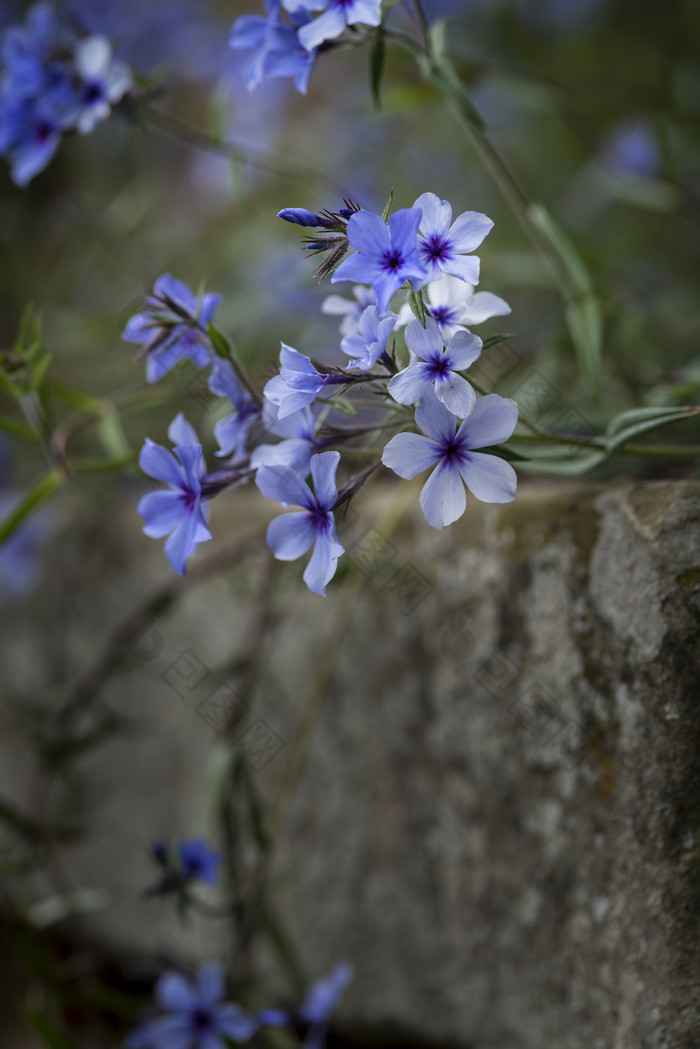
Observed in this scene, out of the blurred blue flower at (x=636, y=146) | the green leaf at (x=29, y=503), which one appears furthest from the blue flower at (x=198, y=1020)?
the blurred blue flower at (x=636, y=146)

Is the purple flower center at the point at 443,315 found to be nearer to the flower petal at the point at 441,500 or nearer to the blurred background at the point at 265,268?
the flower petal at the point at 441,500

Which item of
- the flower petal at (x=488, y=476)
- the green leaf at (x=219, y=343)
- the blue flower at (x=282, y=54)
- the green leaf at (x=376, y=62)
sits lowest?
the flower petal at (x=488, y=476)

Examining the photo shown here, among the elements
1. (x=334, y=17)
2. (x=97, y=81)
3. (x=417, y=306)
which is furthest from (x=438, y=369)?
(x=97, y=81)

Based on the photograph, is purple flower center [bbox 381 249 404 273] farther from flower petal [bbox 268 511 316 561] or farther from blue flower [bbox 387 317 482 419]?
flower petal [bbox 268 511 316 561]

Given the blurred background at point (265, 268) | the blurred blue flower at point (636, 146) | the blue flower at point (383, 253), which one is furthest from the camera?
the blurred blue flower at point (636, 146)

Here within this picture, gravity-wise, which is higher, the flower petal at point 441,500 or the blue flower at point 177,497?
the blue flower at point 177,497

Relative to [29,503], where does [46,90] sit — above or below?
above

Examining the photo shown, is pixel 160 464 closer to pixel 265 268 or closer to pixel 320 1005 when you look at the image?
pixel 320 1005
